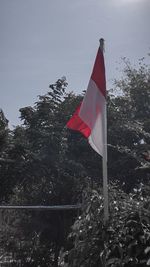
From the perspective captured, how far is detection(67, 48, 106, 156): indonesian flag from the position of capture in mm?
4758

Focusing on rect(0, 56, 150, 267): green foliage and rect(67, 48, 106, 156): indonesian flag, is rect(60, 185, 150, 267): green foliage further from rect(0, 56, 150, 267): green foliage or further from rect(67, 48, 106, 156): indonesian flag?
rect(67, 48, 106, 156): indonesian flag

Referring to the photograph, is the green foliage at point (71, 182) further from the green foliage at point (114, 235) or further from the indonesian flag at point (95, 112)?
the indonesian flag at point (95, 112)

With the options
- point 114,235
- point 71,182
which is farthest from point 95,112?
point 71,182

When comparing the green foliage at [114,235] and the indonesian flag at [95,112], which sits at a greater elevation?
the indonesian flag at [95,112]

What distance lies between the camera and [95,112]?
491 centimetres

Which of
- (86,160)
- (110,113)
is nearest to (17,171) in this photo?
(86,160)

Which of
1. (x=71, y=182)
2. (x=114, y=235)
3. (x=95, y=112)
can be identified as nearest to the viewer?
(x=114, y=235)

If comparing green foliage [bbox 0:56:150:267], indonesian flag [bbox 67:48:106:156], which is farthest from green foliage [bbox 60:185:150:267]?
indonesian flag [bbox 67:48:106:156]

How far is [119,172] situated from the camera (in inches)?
457

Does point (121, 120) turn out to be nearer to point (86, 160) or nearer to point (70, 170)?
point (86, 160)

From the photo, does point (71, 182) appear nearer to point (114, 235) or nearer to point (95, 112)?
point (95, 112)

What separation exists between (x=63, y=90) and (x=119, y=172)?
9.83 ft

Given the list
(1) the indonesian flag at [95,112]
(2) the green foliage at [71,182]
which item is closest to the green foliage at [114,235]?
(2) the green foliage at [71,182]

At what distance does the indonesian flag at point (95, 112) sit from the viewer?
4.76 m
